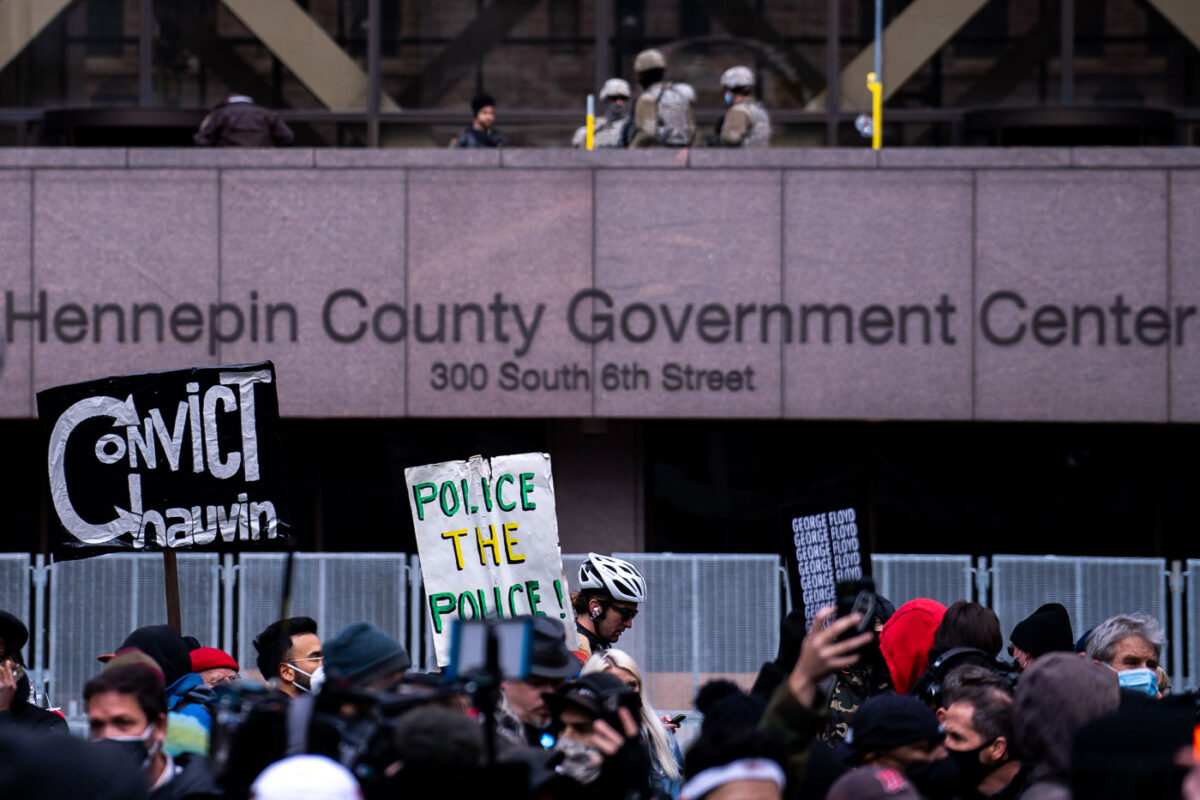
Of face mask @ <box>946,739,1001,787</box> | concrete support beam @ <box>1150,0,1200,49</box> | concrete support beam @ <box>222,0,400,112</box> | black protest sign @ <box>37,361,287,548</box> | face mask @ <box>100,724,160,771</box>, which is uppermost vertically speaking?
concrete support beam @ <box>1150,0,1200,49</box>

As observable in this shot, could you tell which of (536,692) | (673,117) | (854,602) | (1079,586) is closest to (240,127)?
(673,117)

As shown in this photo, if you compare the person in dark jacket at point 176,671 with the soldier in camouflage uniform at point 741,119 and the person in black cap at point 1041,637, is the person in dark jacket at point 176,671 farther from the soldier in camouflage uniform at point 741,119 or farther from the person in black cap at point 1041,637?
the soldier in camouflage uniform at point 741,119

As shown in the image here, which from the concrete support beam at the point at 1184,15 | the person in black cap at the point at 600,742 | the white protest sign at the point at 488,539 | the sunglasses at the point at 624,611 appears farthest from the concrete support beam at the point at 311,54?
the person in black cap at the point at 600,742

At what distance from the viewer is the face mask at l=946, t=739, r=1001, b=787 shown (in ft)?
18.5

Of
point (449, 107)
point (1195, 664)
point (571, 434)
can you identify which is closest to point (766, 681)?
point (1195, 664)

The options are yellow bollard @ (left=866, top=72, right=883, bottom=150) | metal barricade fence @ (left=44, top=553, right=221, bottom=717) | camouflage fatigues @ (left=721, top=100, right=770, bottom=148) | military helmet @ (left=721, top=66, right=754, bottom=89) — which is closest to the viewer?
metal barricade fence @ (left=44, top=553, right=221, bottom=717)

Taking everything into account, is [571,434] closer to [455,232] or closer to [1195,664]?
[455,232]

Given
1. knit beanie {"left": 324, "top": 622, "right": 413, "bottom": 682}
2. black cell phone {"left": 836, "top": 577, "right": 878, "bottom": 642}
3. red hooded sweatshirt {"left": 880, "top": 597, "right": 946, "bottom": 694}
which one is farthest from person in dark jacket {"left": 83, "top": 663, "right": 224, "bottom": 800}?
red hooded sweatshirt {"left": 880, "top": 597, "right": 946, "bottom": 694}

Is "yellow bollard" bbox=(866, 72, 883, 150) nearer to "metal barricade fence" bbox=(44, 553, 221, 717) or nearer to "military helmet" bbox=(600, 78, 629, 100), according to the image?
"military helmet" bbox=(600, 78, 629, 100)

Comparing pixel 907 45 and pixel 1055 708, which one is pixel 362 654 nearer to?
pixel 1055 708

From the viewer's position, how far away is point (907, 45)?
18062mm

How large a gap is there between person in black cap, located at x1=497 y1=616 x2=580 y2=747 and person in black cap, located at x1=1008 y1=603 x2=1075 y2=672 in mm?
2574

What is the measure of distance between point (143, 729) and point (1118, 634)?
3.88 metres

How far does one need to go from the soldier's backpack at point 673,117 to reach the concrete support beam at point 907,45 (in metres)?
2.25
